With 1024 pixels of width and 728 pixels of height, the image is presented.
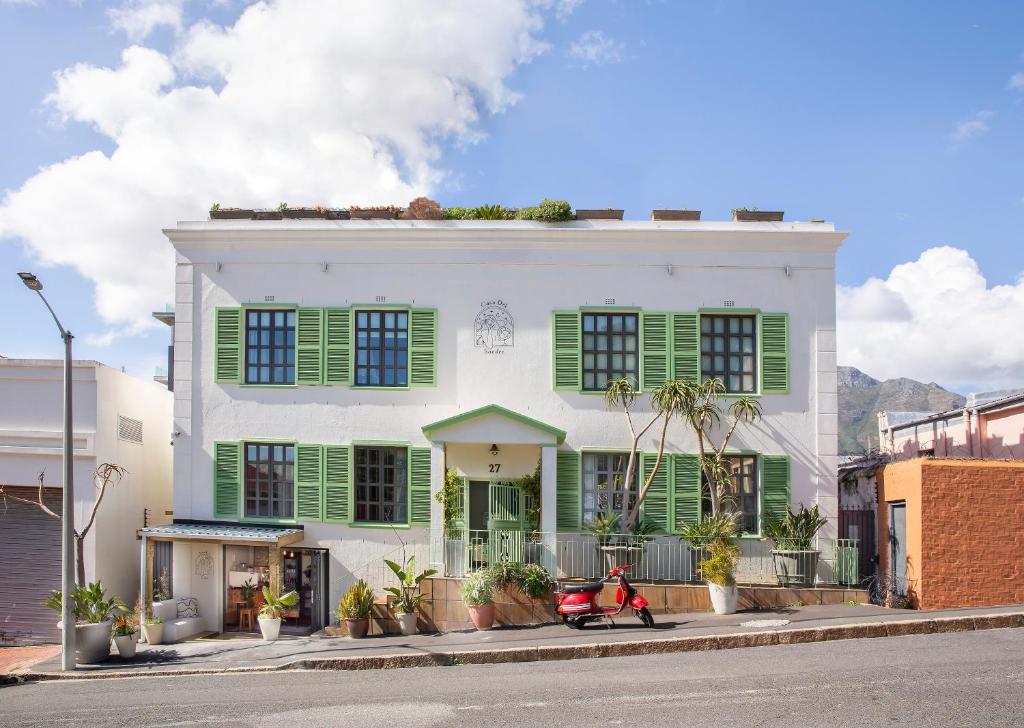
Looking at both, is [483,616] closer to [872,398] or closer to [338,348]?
[338,348]

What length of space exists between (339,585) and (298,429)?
10.7ft

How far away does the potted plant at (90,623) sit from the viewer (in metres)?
14.2

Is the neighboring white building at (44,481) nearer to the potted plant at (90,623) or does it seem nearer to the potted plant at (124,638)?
the potted plant at (90,623)

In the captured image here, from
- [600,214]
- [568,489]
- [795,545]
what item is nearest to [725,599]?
[795,545]

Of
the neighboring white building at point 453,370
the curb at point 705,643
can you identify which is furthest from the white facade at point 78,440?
the curb at point 705,643

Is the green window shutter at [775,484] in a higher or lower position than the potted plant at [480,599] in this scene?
higher

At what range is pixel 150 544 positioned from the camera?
16.6 metres

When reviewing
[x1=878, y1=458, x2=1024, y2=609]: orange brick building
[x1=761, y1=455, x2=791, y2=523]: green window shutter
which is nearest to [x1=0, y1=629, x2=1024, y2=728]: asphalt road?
[x1=878, y1=458, x2=1024, y2=609]: orange brick building

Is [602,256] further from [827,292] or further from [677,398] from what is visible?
[827,292]

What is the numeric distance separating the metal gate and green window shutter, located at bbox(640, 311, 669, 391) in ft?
16.3

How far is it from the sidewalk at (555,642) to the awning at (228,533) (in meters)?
2.02

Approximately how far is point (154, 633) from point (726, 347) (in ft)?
40.3

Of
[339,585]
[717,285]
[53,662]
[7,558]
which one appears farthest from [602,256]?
[7,558]

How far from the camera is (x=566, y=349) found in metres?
17.0
